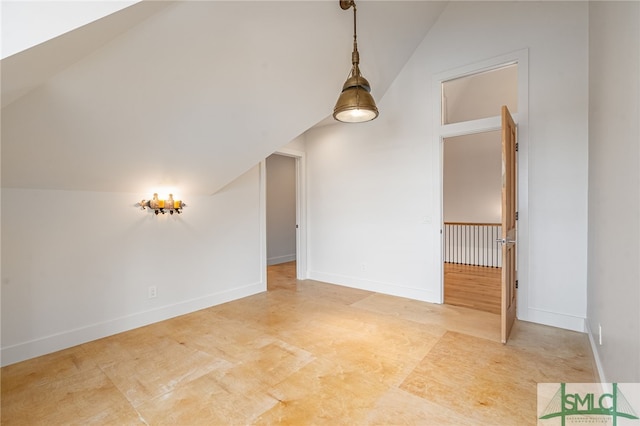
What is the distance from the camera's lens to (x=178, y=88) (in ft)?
7.59

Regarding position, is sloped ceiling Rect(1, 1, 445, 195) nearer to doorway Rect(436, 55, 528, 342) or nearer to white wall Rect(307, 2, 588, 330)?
white wall Rect(307, 2, 588, 330)

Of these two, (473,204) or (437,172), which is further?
(473,204)

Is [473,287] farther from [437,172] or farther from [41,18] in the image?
[41,18]

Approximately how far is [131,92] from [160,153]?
2.52 ft

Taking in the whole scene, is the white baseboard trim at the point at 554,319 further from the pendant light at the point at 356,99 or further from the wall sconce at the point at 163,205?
the wall sconce at the point at 163,205

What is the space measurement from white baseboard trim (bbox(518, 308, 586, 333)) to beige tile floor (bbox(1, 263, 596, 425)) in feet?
0.41

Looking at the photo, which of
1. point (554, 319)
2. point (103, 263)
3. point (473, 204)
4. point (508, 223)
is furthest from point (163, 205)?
point (473, 204)

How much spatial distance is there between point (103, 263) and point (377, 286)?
3485mm

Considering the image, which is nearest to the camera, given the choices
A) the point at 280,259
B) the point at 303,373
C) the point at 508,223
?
the point at 303,373

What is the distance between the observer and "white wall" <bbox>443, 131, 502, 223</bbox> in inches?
266

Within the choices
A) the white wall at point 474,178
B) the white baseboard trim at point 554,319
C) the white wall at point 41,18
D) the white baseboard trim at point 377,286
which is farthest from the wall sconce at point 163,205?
the white wall at point 474,178

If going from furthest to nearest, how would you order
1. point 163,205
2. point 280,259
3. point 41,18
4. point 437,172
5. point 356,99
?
1. point 280,259
2. point 437,172
3. point 163,205
4. point 356,99
5. point 41,18

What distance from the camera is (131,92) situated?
215cm

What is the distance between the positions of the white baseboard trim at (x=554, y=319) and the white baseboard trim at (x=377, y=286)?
100 centimetres
